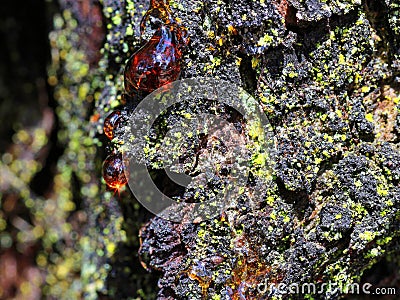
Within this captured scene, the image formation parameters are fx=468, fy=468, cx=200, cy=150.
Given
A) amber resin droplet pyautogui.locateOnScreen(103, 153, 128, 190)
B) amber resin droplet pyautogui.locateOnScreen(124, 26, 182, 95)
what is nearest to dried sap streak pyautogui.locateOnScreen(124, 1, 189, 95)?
amber resin droplet pyautogui.locateOnScreen(124, 26, 182, 95)

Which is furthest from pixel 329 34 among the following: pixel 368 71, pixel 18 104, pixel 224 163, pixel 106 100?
pixel 18 104

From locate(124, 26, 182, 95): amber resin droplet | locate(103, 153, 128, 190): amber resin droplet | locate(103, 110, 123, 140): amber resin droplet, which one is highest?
locate(124, 26, 182, 95): amber resin droplet

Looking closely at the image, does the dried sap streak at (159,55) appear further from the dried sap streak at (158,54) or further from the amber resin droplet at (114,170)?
the amber resin droplet at (114,170)

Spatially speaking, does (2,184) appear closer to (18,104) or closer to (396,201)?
(18,104)

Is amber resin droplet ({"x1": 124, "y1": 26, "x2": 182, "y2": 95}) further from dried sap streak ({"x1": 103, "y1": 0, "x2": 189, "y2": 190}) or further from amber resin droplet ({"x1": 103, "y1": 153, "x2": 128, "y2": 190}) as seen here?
amber resin droplet ({"x1": 103, "y1": 153, "x2": 128, "y2": 190})

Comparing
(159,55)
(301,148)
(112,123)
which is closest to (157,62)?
(159,55)

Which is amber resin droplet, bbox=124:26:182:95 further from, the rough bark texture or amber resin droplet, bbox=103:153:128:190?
amber resin droplet, bbox=103:153:128:190

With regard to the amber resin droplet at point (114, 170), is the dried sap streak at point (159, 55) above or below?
above

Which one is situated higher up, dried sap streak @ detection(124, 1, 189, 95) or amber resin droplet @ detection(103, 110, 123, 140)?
dried sap streak @ detection(124, 1, 189, 95)

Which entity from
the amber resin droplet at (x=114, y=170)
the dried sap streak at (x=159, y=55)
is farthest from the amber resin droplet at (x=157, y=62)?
the amber resin droplet at (x=114, y=170)
